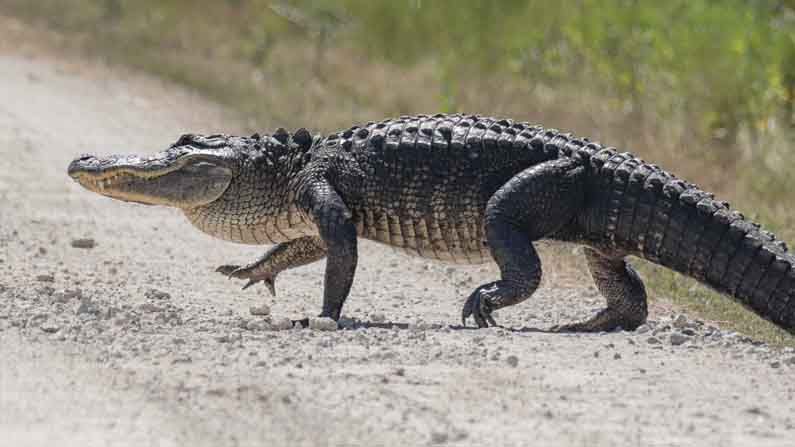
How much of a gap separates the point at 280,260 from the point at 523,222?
1.69m

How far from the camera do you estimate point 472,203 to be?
25.7 ft

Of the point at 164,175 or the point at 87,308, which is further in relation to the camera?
the point at 164,175

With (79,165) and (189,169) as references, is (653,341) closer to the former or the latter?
(189,169)

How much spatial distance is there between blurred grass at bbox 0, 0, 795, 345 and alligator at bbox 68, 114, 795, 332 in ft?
6.91

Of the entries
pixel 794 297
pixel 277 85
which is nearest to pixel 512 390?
pixel 794 297

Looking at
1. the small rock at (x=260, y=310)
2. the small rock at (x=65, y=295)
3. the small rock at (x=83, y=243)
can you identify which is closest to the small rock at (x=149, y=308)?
the small rock at (x=65, y=295)

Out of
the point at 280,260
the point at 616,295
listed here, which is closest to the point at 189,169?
the point at 280,260

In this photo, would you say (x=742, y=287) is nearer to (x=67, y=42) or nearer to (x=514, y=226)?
(x=514, y=226)

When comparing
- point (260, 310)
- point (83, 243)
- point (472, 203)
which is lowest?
point (83, 243)

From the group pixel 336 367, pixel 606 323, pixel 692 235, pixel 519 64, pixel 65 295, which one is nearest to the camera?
pixel 336 367

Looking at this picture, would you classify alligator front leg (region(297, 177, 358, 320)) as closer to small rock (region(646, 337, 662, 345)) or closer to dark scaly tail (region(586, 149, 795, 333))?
dark scaly tail (region(586, 149, 795, 333))

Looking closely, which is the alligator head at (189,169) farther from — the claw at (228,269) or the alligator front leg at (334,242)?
the claw at (228,269)

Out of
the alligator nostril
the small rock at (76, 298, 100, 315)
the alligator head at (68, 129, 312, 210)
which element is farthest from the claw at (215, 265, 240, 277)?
the small rock at (76, 298, 100, 315)

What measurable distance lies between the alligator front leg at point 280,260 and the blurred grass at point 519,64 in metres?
2.26
